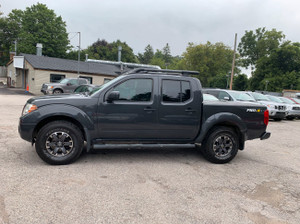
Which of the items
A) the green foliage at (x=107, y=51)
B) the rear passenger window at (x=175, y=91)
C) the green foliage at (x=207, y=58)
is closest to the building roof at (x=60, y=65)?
the rear passenger window at (x=175, y=91)

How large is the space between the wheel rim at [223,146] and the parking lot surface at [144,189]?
261mm

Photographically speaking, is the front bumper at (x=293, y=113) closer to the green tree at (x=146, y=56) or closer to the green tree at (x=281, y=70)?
the green tree at (x=281, y=70)

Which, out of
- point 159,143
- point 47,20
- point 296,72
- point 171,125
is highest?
point 47,20

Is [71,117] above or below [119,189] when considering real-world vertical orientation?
above

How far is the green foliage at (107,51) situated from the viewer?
66500 millimetres

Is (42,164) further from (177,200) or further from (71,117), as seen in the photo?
(177,200)

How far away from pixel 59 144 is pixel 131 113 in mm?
1484

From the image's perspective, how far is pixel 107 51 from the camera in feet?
219

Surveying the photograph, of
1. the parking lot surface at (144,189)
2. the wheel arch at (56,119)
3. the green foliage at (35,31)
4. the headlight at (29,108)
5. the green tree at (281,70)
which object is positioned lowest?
the parking lot surface at (144,189)

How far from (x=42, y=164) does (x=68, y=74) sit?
24164 millimetres

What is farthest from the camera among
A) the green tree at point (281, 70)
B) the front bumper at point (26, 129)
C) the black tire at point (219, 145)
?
the green tree at point (281, 70)

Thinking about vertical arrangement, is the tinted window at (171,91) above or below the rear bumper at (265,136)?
above

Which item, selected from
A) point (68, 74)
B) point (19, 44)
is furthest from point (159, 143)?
point (19, 44)

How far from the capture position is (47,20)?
151ft
